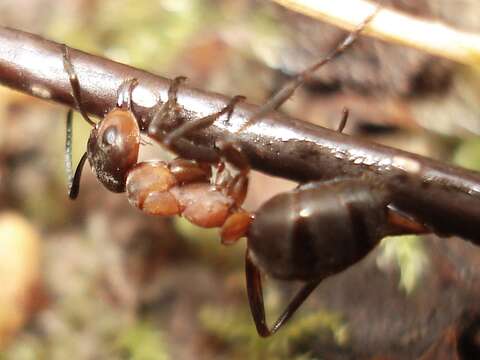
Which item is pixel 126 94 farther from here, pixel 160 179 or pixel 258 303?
pixel 258 303

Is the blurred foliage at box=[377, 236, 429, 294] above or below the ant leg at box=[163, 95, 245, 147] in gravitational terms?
below

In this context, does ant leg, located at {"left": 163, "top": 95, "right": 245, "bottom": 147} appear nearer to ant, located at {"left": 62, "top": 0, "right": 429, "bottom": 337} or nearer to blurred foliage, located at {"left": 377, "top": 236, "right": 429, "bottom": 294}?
ant, located at {"left": 62, "top": 0, "right": 429, "bottom": 337}

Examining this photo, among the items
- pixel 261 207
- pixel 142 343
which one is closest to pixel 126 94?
pixel 261 207

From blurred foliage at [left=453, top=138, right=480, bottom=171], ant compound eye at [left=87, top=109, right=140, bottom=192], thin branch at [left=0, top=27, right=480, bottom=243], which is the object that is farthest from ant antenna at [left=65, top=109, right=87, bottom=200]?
blurred foliage at [left=453, top=138, right=480, bottom=171]

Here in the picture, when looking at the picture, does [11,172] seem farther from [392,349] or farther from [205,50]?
[392,349]

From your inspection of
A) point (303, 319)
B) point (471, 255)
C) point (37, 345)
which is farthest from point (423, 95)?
point (37, 345)

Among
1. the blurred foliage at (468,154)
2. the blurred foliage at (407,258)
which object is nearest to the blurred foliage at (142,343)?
the blurred foliage at (407,258)

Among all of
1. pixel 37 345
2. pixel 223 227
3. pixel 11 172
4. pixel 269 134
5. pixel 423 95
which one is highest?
pixel 423 95
